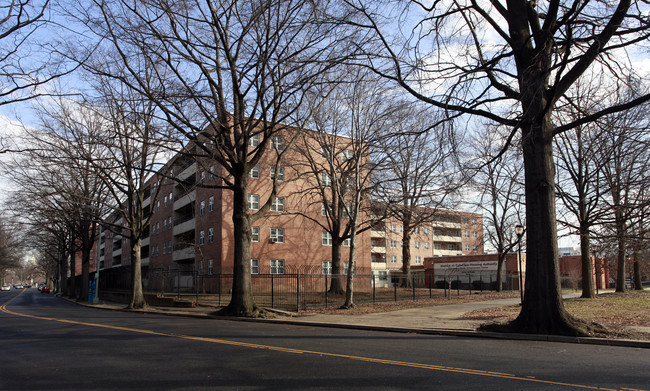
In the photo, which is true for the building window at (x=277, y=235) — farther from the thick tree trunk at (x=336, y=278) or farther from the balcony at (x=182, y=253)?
the thick tree trunk at (x=336, y=278)

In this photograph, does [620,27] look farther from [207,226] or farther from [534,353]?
[207,226]

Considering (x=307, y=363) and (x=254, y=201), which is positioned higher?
(x=254, y=201)

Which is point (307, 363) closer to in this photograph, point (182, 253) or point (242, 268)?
point (242, 268)

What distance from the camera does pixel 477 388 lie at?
5.91 m

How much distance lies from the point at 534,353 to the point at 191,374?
6.26 metres

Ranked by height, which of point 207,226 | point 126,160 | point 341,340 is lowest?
point 341,340

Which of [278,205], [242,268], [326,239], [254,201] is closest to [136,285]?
[242,268]

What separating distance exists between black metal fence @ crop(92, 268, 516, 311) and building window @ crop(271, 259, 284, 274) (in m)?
2.70

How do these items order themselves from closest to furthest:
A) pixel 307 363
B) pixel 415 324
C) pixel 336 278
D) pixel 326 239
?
pixel 307 363 < pixel 415 324 < pixel 336 278 < pixel 326 239

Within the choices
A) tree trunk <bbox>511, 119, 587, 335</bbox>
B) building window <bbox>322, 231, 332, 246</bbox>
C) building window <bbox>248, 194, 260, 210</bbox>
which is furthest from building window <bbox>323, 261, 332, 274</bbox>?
tree trunk <bbox>511, 119, 587, 335</bbox>

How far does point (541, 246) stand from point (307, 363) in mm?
6961

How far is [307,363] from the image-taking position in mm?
7633

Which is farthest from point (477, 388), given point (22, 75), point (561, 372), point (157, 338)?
point (22, 75)

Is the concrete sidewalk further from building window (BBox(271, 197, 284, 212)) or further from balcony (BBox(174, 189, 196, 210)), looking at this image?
balcony (BBox(174, 189, 196, 210))
